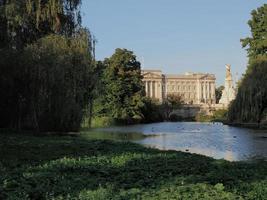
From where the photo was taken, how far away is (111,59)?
271 ft

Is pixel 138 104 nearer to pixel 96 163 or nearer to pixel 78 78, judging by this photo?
pixel 78 78

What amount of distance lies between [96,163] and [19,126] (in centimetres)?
1799

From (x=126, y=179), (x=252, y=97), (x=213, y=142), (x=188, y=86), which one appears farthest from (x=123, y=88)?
(x=188, y=86)

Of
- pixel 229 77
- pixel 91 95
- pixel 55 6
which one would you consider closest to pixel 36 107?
pixel 91 95

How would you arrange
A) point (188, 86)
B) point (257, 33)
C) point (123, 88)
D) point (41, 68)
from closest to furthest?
point (41, 68), point (257, 33), point (123, 88), point (188, 86)

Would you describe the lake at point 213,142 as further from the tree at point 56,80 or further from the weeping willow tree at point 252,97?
the weeping willow tree at point 252,97

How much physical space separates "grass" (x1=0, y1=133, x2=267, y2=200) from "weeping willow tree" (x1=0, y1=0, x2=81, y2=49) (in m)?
15.6

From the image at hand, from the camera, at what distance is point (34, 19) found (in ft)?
101

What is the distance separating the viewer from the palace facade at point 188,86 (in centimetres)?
16750

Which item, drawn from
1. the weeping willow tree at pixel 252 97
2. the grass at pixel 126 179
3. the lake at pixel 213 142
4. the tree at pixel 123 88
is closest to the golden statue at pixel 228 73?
the tree at pixel 123 88

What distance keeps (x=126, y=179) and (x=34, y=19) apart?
22330 millimetres

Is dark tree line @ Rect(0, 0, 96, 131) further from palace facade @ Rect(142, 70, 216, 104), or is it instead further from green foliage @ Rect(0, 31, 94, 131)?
palace facade @ Rect(142, 70, 216, 104)

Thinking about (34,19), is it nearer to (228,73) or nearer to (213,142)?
(213,142)

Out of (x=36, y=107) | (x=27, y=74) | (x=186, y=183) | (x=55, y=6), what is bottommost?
(x=186, y=183)
